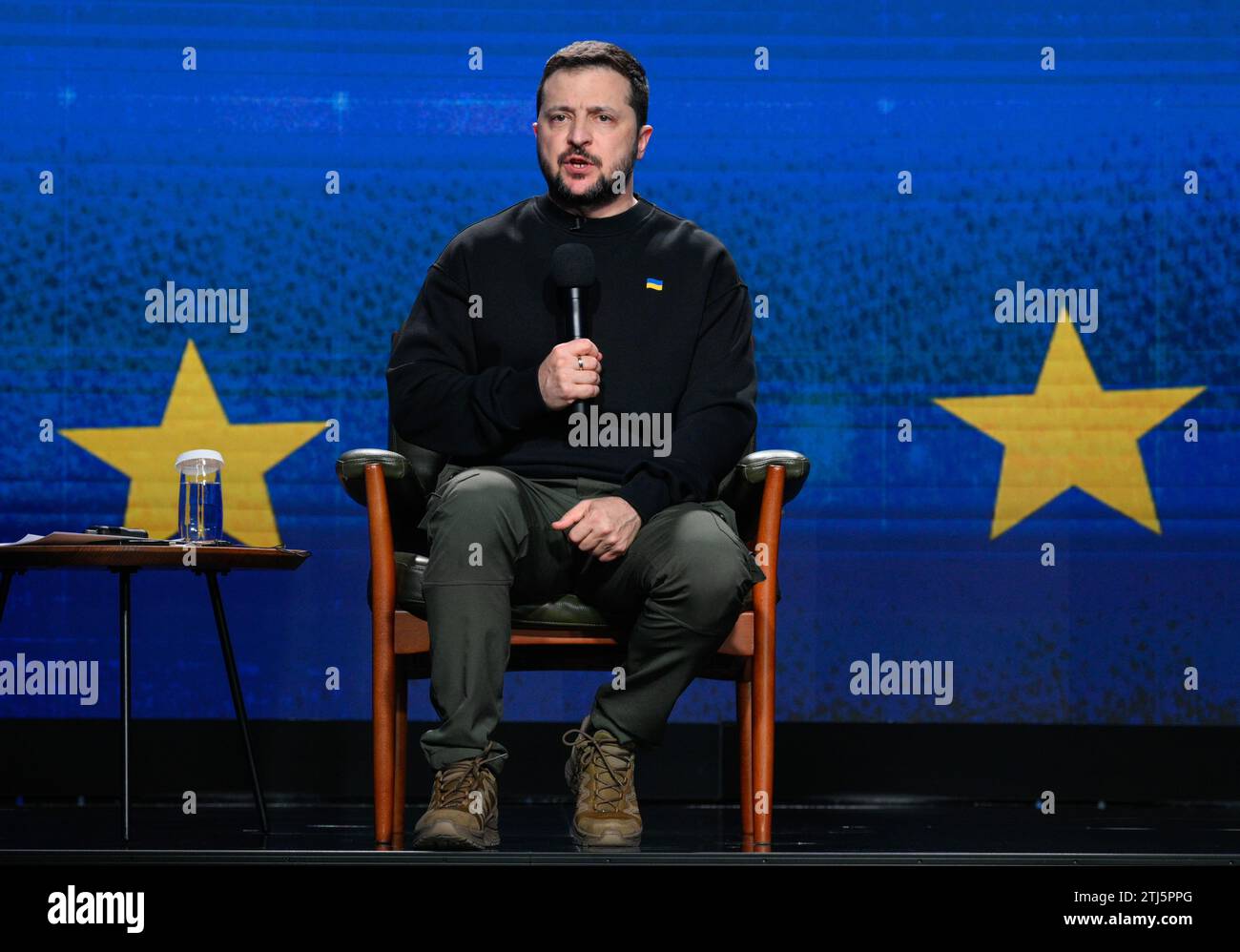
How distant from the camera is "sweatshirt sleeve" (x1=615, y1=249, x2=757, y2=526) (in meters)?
2.35

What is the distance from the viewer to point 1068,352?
3.59 m

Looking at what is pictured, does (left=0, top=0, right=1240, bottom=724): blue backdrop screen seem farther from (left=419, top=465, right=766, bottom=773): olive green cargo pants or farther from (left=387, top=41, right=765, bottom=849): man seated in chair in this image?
(left=419, top=465, right=766, bottom=773): olive green cargo pants

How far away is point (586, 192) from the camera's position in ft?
8.38

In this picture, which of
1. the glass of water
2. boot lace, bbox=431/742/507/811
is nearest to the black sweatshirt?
boot lace, bbox=431/742/507/811

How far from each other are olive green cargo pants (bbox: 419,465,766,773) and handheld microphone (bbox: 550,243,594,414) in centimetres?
28

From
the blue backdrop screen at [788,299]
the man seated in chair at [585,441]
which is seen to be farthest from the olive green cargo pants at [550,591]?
the blue backdrop screen at [788,299]

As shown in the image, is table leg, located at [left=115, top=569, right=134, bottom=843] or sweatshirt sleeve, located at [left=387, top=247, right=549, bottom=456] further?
table leg, located at [left=115, top=569, right=134, bottom=843]

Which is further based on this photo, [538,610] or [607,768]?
[538,610]

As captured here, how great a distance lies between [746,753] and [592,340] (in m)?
0.78

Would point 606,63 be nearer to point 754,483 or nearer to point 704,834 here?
point 754,483

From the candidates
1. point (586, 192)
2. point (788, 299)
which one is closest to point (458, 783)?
point (586, 192)
